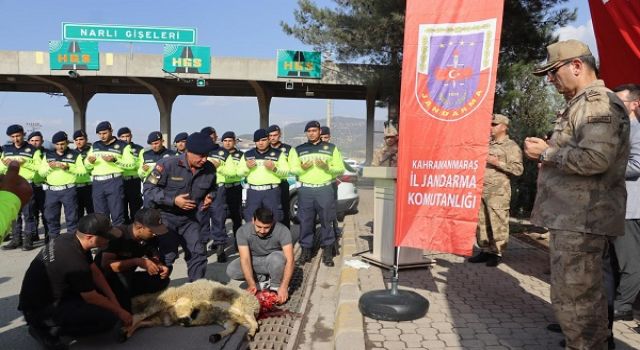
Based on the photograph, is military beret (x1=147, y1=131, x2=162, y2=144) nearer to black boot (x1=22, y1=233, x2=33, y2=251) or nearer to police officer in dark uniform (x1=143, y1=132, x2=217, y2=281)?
black boot (x1=22, y1=233, x2=33, y2=251)

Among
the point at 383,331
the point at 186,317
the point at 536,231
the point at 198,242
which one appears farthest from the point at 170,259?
the point at 536,231

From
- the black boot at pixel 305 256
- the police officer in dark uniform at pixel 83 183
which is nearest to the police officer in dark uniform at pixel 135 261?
the black boot at pixel 305 256

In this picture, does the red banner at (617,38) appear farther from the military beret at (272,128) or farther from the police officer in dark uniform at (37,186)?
the police officer in dark uniform at (37,186)

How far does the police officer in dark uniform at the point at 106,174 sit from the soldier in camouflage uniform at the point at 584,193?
Answer: 6.40m

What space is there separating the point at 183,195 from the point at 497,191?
3504mm

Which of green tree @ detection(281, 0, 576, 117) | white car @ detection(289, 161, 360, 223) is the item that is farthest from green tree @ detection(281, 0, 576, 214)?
white car @ detection(289, 161, 360, 223)

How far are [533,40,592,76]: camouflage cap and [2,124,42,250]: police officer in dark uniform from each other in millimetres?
7317

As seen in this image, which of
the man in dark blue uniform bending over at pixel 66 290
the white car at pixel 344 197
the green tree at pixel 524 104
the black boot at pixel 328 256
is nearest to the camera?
the man in dark blue uniform bending over at pixel 66 290

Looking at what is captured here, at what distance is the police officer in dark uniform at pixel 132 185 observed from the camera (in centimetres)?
765

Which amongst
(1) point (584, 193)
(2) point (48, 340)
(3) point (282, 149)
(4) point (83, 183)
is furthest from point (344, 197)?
(1) point (584, 193)

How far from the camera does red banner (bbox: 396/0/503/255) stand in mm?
3301

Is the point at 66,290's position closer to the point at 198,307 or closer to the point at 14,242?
the point at 198,307

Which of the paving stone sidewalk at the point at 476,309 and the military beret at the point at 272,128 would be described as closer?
the paving stone sidewalk at the point at 476,309

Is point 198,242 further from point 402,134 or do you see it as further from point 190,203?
point 402,134
